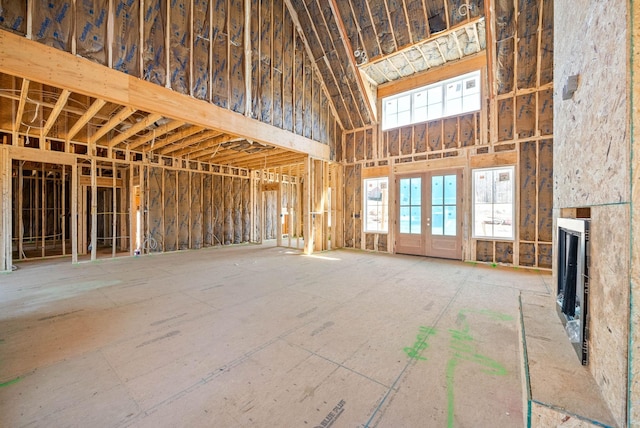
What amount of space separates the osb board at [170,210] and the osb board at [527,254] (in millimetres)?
10286

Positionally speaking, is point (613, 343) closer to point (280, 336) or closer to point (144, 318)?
point (280, 336)

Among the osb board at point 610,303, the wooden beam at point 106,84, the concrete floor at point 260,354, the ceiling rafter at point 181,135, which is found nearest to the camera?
the osb board at point 610,303

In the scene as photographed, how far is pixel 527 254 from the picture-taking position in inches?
242

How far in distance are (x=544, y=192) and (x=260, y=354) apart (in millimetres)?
7056

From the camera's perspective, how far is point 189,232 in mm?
9242

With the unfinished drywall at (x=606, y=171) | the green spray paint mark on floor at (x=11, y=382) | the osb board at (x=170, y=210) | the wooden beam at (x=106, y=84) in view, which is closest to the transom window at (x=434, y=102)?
the wooden beam at (x=106, y=84)

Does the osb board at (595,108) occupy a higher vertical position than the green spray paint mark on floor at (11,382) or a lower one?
higher

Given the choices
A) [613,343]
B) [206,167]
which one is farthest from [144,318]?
[206,167]

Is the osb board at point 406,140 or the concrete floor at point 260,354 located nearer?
the concrete floor at point 260,354

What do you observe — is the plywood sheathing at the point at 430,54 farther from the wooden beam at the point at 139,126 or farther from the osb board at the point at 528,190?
the wooden beam at the point at 139,126

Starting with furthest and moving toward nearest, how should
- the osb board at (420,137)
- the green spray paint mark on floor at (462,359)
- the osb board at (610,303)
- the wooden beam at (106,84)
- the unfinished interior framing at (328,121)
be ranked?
the osb board at (420,137), the wooden beam at (106,84), the green spray paint mark on floor at (462,359), the unfinished interior framing at (328,121), the osb board at (610,303)

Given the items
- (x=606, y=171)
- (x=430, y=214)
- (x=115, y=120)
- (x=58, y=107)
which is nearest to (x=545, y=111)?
(x=430, y=214)

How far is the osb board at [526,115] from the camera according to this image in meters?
6.07

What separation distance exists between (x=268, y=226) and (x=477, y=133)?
904cm
